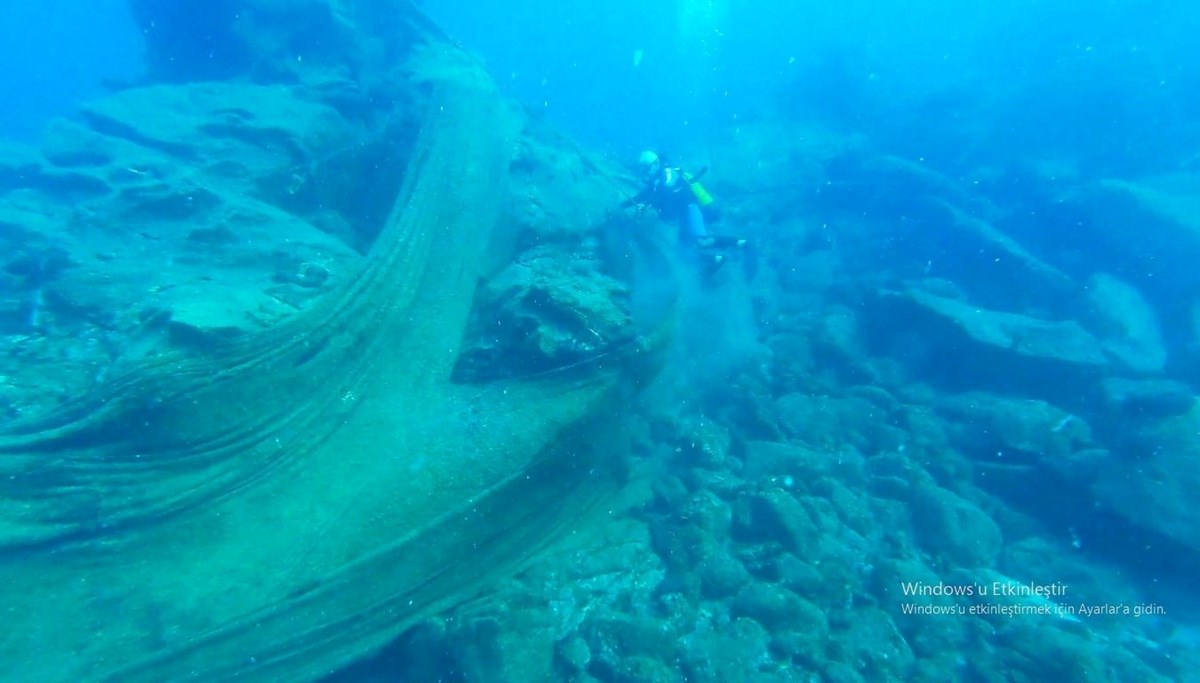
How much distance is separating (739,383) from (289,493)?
697cm

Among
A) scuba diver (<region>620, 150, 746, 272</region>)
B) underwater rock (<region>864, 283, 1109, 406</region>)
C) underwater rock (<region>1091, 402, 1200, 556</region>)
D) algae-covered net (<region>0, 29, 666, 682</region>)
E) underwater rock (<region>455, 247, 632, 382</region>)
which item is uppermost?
scuba diver (<region>620, 150, 746, 272</region>)

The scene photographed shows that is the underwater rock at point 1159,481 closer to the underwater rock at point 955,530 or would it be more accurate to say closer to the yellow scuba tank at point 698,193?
the underwater rock at point 955,530

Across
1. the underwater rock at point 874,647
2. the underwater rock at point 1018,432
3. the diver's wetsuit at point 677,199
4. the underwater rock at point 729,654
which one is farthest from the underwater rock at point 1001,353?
the underwater rock at point 729,654

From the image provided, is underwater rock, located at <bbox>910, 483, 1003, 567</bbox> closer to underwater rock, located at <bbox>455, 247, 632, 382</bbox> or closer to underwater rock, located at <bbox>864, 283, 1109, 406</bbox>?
underwater rock, located at <bbox>864, 283, 1109, 406</bbox>

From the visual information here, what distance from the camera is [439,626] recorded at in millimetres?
4695

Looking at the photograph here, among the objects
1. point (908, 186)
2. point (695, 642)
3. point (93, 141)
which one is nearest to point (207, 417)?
point (695, 642)

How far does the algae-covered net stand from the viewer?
4074mm

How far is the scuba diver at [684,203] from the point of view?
11.4 m

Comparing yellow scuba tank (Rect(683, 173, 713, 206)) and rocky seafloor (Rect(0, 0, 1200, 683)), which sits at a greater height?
yellow scuba tank (Rect(683, 173, 713, 206))

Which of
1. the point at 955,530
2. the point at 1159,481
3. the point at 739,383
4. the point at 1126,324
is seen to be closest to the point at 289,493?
the point at 739,383

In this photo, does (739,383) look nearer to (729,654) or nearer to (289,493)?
(729,654)

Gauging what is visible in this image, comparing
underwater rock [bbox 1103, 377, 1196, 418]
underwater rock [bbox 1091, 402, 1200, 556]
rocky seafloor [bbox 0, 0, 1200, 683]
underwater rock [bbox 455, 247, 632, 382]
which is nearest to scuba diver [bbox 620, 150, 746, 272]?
rocky seafloor [bbox 0, 0, 1200, 683]

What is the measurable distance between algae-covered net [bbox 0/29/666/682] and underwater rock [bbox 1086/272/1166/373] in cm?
1078

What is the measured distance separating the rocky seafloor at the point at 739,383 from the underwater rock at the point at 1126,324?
0.30 feet
